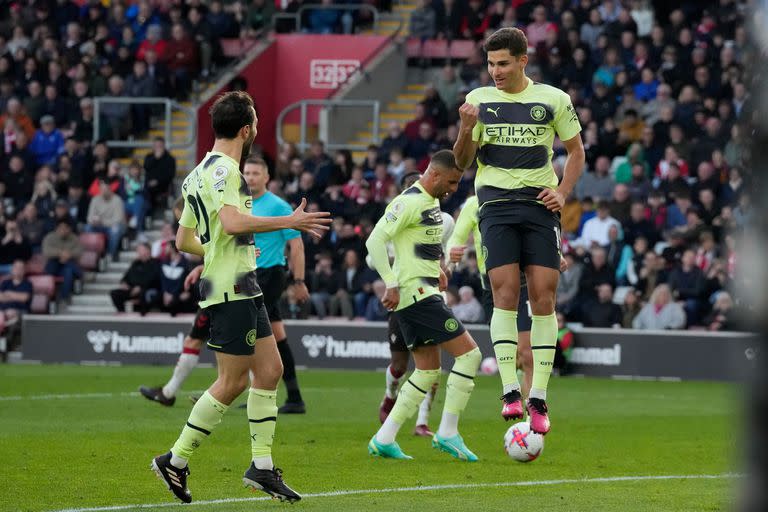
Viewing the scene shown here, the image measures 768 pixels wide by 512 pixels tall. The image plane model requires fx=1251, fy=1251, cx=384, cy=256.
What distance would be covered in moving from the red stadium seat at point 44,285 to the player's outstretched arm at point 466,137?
17.3m

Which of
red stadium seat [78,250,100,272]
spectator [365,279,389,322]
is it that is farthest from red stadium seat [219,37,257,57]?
spectator [365,279,389,322]

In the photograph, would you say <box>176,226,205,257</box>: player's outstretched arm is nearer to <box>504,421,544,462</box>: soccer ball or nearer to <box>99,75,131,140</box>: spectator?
<box>504,421,544,462</box>: soccer ball

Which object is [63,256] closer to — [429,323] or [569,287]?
[569,287]

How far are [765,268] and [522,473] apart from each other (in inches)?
284

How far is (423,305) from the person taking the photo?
8.84 meters

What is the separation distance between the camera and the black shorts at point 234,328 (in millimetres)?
6090

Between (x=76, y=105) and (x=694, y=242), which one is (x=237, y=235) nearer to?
(x=694, y=242)

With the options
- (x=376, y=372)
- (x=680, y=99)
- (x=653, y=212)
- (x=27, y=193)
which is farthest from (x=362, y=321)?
(x=27, y=193)

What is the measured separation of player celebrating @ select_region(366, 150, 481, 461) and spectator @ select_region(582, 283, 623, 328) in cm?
1075

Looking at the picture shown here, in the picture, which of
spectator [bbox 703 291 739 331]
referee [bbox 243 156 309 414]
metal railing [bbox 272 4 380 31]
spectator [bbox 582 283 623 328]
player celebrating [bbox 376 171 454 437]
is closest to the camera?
player celebrating [bbox 376 171 454 437]

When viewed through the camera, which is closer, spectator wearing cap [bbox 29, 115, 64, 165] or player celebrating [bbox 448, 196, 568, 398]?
player celebrating [bbox 448, 196, 568, 398]

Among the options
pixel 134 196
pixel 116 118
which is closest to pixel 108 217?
pixel 134 196

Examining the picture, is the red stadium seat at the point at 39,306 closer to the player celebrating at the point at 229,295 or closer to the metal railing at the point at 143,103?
the metal railing at the point at 143,103

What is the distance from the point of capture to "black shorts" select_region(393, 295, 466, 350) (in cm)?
870
